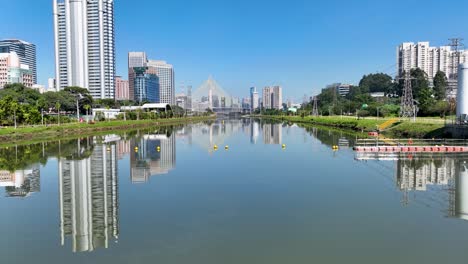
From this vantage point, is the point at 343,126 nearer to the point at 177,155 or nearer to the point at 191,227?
the point at 177,155

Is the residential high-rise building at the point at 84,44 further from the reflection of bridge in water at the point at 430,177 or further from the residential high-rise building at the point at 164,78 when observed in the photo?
the reflection of bridge in water at the point at 430,177

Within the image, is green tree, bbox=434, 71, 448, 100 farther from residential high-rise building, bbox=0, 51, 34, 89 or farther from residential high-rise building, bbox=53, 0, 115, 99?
residential high-rise building, bbox=0, 51, 34, 89

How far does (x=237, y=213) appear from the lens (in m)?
9.83

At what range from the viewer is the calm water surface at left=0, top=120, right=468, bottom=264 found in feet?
23.5

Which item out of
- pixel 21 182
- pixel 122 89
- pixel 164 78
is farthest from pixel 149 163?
pixel 164 78

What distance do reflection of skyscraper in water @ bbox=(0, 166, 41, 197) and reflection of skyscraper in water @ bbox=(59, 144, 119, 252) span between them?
3.00 feet

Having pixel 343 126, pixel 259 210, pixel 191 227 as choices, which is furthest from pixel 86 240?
pixel 343 126

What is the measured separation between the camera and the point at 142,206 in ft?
34.8

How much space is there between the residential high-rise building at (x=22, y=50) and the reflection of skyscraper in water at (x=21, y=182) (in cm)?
11545

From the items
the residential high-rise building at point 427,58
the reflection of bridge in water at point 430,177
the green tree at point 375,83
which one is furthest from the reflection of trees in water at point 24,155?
the green tree at point 375,83

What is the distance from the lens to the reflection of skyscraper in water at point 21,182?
12719 mm

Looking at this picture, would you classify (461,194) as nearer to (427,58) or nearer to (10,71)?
(427,58)

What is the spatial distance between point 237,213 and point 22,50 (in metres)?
132

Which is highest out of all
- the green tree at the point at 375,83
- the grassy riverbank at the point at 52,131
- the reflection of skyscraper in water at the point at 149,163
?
the green tree at the point at 375,83
